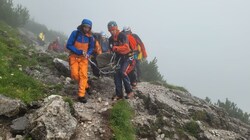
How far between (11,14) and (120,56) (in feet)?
58.1

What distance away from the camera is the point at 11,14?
82.8 ft

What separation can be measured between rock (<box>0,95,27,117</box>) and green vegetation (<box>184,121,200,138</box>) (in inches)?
193

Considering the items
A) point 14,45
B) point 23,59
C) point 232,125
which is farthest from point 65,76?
point 232,125

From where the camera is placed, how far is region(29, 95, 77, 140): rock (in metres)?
6.56

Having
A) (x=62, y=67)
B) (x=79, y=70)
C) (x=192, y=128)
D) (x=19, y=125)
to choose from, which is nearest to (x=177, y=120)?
(x=192, y=128)

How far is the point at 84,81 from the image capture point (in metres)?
9.45

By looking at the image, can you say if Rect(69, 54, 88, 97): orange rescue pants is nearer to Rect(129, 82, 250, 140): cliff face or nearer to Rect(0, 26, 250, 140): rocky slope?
Rect(0, 26, 250, 140): rocky slope

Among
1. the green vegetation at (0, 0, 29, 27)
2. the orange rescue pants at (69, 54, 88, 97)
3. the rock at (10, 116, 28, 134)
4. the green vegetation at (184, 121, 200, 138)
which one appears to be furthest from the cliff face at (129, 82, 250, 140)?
the green vegetation at (0, 0, 29, 27)

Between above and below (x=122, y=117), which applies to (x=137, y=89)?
above

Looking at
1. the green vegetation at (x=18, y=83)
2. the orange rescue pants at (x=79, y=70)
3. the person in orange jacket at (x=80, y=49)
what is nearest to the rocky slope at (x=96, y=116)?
the green vegetation at (x=18, y=83)

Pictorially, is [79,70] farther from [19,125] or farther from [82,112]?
[19,125]

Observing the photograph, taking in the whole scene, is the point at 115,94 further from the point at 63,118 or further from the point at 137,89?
the point at 63,118

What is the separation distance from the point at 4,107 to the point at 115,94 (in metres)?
4.48

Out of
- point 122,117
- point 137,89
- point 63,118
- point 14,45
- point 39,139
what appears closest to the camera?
point 39,139
